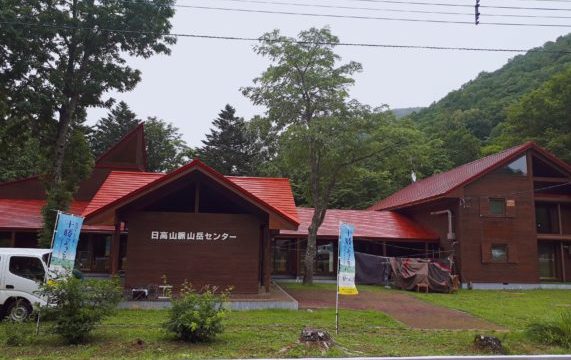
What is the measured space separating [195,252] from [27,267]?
482 centimetres

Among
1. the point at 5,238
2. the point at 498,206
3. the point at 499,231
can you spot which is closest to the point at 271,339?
the point at 499,231

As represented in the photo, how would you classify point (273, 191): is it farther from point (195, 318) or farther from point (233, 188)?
point (195, 318)

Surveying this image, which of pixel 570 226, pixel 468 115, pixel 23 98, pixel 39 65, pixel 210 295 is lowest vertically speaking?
pixel 210 295

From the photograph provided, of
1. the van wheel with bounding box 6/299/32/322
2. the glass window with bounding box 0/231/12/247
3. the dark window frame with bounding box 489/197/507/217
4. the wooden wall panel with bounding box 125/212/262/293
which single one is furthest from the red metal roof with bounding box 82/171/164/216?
the dark window frame with bounding box 489/197/507/217

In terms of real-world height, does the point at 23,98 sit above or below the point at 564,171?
above

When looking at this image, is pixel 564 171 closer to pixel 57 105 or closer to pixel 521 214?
pixel 521 214

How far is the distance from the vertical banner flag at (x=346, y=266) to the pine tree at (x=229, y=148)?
118ft

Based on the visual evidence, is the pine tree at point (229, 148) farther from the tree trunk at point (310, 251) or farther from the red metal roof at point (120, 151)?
the tree trunk at point (310, 251)

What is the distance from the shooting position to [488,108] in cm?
5500

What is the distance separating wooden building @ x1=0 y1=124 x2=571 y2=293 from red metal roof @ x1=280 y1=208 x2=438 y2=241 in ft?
0.21

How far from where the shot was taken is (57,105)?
21656mm

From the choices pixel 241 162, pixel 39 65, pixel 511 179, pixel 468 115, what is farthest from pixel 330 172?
pixel 468 115

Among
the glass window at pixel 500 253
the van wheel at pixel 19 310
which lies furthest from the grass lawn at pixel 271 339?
the glass window at pixel 500 253

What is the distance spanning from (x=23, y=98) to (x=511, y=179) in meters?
Answer: 22.5
